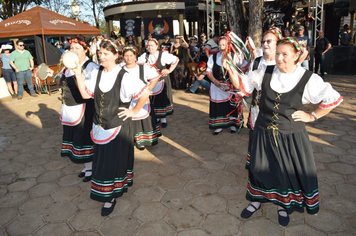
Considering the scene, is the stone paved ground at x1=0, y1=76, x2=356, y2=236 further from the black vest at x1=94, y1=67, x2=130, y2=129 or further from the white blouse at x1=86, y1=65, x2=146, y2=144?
the black vest at x1=94, y1=67, x2=130, y2=129

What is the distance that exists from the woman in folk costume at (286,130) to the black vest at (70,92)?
196 centimetres

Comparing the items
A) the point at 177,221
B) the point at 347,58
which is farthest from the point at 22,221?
the point at 347,58

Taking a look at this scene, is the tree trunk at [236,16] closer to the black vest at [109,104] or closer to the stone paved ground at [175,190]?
the stone paved ground at [175,190]

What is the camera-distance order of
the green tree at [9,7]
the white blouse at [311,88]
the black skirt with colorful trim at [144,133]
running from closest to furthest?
the white blouse at [311,88], the black skirt with colorful trim at [144,133], the green tree at [9,7]

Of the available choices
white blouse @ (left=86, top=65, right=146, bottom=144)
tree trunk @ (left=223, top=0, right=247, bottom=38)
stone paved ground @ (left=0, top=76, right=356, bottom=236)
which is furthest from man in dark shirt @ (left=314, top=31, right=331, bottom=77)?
white blouse @ (left=86, top=65, right=146, bottom=144)

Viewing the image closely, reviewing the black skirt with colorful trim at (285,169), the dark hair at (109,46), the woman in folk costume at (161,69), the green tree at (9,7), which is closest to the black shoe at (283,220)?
the black skirt with colorful trim at (285,169)

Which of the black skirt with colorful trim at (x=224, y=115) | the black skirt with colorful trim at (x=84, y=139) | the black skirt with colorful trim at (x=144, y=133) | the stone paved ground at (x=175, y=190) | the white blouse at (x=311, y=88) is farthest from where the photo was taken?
the black skirt with colorful trim at (x=224, y=115)

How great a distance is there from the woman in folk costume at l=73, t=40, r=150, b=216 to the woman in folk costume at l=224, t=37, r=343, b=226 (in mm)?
993

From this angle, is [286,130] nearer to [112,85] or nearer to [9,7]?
[112,85]

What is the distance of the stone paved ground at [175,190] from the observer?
9.98 ft

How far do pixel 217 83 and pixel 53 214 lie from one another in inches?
120

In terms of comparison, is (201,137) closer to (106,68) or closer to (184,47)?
(106,68)

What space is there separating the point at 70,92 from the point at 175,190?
1721mm

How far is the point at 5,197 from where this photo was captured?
3801mm
